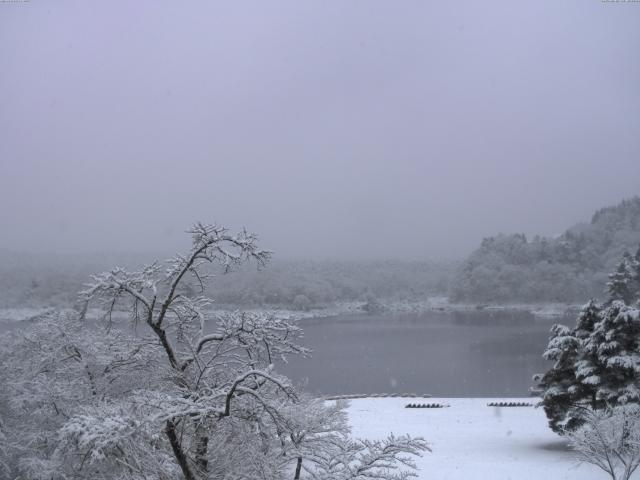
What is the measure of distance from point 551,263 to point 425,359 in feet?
259

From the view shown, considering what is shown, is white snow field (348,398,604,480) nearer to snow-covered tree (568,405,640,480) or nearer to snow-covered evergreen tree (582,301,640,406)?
snow-covered tree (568,405,640,480)

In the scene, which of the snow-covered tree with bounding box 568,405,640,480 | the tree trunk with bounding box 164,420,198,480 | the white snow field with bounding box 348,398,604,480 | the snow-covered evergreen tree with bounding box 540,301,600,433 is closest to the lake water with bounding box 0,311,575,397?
the white snow field with bounding box 348,398,604,480

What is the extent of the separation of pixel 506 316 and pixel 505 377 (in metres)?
50.3

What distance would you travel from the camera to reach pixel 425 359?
138ft

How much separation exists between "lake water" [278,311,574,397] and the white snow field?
3.15 m

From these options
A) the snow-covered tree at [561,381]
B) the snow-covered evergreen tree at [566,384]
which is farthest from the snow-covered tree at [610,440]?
the snow-covered tree at [561,381]

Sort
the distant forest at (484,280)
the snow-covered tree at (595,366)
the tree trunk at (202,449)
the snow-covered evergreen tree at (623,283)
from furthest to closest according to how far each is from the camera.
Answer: the distant forest at (484,280), the snow-covered evergreen tree at (623,283), the snow-covered tree at (595,366), the tree trunk at (202,449)

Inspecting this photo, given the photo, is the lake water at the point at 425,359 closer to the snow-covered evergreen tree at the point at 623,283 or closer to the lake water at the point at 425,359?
the lake water at the point at 425,359

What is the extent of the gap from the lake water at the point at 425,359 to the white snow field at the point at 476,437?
3147 mm

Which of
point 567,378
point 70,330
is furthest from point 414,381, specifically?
point 70,330

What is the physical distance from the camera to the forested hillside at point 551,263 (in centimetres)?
9950

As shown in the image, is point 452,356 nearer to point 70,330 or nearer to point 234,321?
point 70,330

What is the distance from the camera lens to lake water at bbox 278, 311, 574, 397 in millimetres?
32531

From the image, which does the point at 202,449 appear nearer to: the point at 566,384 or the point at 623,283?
the point at 566,384
